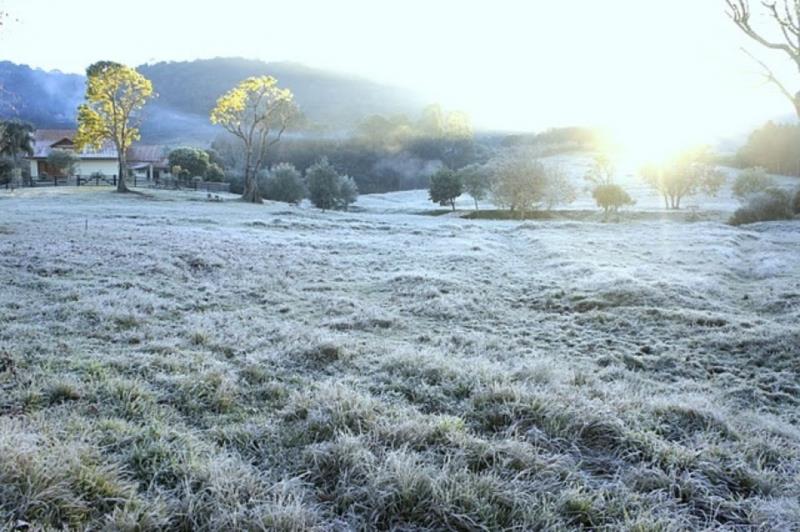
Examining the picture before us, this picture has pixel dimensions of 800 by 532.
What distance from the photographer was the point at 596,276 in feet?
35.4

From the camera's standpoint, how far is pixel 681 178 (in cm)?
4241

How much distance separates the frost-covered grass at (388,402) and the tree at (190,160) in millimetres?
47327

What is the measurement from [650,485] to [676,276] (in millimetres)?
9632

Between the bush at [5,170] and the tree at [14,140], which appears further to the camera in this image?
the tree at [14,140]

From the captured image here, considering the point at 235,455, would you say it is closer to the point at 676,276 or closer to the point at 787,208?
the point at 676,276

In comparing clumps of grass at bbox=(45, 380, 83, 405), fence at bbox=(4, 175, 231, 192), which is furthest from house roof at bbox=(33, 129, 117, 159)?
clumps of grass at bbox=(45, 380, 83, 405)

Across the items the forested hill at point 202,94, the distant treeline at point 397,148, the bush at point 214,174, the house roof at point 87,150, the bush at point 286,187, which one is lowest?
the bush at point 286,187

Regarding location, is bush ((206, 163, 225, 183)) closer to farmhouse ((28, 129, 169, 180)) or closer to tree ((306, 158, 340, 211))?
farmhouse ((28, 129, 169, 180))

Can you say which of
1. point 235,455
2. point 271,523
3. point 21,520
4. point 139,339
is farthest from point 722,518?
point 139,339

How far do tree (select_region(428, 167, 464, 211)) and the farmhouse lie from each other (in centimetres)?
2923

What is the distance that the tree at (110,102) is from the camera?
36281 millimetres

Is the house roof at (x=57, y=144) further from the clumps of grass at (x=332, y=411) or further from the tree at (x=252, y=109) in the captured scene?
the clumps of grass at (x=332, y=411)

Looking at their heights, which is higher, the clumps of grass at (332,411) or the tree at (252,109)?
the tree at (252,109)

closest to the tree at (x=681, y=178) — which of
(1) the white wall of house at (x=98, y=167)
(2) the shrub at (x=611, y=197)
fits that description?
(2) the shrub at (x=611, y=197)
